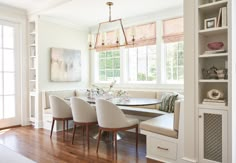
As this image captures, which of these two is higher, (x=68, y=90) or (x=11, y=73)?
(x=11, y=73)

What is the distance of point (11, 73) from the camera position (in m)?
4.61

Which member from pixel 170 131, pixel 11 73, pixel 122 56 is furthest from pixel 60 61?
pixel 170 131

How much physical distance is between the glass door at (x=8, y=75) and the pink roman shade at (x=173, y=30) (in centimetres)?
340

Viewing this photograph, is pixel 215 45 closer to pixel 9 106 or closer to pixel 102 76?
pixel 102 76

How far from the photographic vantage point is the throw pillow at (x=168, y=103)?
3.72 meters

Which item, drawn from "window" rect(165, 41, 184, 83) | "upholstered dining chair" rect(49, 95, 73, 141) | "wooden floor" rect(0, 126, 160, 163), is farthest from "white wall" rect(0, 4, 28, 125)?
"window" rect(165, 41, 184, 83)

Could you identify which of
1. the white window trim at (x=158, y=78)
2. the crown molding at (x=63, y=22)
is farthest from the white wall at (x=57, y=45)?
the white window trim at (x=158, y=78)

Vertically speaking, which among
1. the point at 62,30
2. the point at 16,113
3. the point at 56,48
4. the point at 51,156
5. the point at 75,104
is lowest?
the point at 51,156

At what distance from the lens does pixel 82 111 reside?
11.2 feet

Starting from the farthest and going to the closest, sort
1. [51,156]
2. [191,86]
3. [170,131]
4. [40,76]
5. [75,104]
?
[40,76] → [75,104] → [51,156] → [170,131] → [191,86]

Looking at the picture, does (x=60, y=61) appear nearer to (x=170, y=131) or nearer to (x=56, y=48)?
(x=56, y=48)

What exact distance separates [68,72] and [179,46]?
9.17 ft

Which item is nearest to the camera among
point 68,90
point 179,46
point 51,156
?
point 51,156

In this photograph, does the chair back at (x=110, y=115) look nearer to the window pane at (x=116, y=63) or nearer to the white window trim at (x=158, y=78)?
the white window trim at (x=158, y=78)
